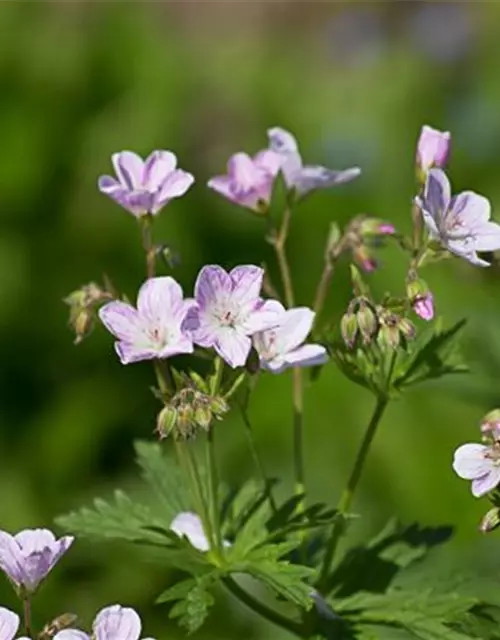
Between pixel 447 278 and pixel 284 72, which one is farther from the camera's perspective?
pixel 284 72

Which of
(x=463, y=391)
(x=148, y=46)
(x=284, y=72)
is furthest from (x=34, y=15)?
(x=463, y=391)

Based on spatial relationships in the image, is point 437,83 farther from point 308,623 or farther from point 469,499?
point 308,623

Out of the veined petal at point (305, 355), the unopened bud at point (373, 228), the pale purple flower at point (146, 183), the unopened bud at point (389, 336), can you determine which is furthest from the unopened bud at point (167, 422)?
the unopened bud at point (373, 228)

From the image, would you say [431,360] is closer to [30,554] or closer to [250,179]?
[250,179]

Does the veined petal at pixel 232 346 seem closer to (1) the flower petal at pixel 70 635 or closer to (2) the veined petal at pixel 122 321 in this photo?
(2) the veined petal at pixel 122 321

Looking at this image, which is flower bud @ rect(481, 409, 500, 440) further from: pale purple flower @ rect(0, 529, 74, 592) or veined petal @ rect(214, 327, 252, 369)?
pale purple flower @ rect(0, 529, 74, 592)

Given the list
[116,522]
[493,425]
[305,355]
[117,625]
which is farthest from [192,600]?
[493,425]
